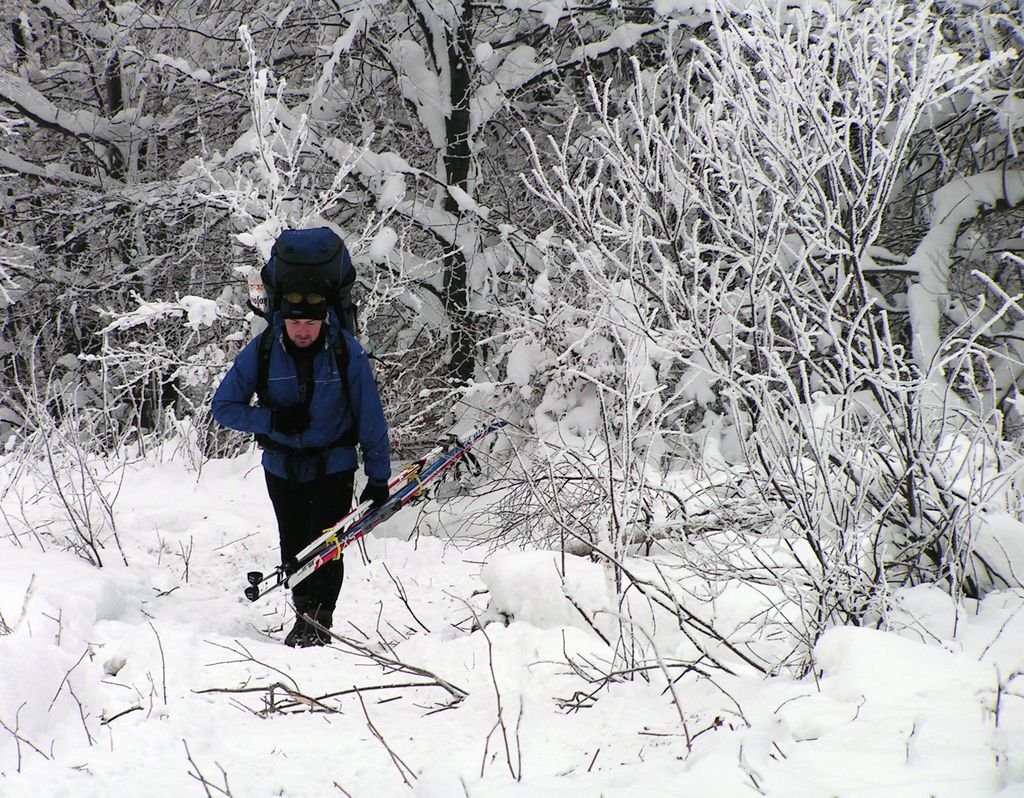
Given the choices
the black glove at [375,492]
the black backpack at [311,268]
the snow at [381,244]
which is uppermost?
the snow at [381,244]

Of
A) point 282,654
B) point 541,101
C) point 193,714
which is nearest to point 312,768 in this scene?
point 193,714

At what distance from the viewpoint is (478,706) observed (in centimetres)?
234

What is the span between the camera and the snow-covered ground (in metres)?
1.44

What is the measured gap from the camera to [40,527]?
4258 millimetres

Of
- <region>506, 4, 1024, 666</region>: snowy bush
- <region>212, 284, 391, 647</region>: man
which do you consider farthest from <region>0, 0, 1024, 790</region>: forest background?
<region>212, 284, 391, 647</region>: man

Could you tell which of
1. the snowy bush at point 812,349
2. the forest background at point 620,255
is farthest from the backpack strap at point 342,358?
the snowy bush at point 812,349

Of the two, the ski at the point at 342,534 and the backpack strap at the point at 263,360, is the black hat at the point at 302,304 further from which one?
the ski at the point at 342,534

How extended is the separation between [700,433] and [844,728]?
4.95 m

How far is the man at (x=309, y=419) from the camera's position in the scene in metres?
3.42

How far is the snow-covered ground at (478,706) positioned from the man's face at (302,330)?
1190 millimetres

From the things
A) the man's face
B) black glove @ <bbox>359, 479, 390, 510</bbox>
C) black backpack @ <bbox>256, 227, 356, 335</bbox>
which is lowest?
black glove @ <bbox>359, 479, 390, 510</bbox>

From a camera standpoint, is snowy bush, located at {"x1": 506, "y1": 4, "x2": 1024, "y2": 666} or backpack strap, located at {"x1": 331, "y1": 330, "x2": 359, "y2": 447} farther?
backpack strap, located at {"x1": 331, "y1": 330, "x2": 359, "y2": 447}

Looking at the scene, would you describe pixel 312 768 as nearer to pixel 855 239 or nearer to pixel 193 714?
pixel 193 714

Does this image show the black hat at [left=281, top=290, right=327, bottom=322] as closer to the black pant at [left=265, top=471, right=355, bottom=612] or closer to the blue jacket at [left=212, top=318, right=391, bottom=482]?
the blue jacket at [left=212, top=318, right=391, bottom=482]
